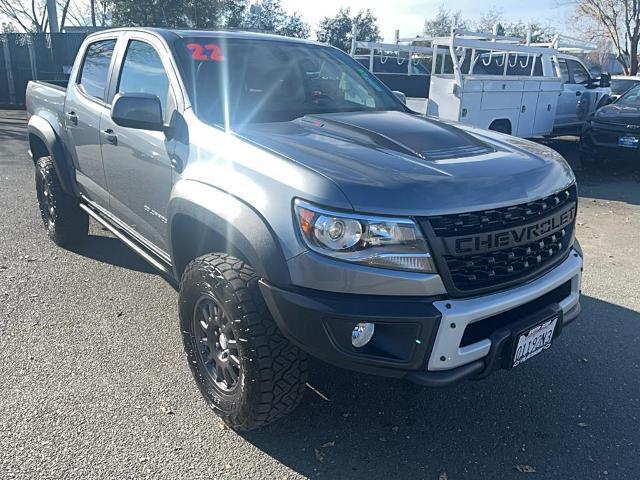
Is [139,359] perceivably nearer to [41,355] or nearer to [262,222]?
[41,355]

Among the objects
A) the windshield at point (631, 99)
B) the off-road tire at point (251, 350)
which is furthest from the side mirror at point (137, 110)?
the windshield at point (631, 99)

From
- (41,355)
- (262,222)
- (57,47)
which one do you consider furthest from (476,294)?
(57,47)

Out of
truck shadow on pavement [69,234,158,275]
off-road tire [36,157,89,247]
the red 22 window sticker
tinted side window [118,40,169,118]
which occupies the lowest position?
truck shadow on pavement [69,234,158,275]

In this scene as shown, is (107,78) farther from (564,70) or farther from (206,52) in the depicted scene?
(564,70)

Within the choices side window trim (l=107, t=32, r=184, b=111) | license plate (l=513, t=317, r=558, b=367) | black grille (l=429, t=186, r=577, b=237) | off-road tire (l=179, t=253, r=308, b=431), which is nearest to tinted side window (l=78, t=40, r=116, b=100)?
side window trim (l=107, t=32, r=184, b=111)

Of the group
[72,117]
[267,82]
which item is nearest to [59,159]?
[72,117]

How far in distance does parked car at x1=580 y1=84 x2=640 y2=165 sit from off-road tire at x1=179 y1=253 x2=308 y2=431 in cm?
855

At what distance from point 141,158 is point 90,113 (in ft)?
3.43

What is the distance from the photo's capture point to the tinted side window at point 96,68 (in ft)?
13.5

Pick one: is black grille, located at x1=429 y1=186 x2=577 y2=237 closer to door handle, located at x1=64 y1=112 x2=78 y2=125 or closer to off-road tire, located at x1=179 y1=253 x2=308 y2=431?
off-road tire, located at x1=179 y1=253 x2=308 y2=431

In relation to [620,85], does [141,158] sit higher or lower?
higher

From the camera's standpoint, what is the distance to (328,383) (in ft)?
10.7

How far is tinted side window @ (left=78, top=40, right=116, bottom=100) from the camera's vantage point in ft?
13.5

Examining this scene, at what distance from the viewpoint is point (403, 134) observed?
9.74 ft
